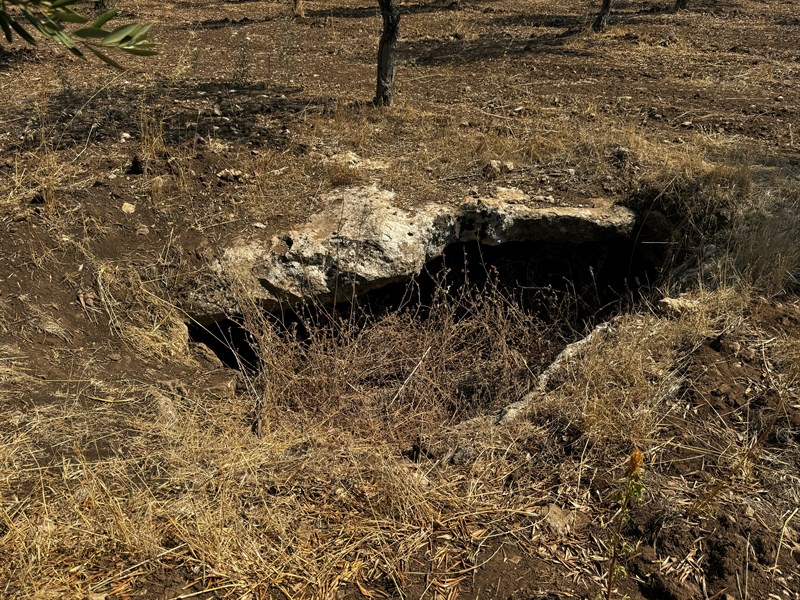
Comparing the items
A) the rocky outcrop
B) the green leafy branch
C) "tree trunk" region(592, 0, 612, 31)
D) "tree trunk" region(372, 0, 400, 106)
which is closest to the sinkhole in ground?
the rocky outcrop

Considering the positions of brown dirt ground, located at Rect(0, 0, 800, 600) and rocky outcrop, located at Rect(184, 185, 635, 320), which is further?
rocky outcrop, located at Rect(184, 185, 635, 320)

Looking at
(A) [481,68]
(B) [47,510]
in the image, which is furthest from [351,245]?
(A) [481,68]

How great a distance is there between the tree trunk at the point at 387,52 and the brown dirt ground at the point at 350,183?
0.18 m

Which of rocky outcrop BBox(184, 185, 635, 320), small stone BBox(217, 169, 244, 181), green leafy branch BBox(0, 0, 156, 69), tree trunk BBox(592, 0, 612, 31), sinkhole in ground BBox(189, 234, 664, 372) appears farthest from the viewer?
tree trunk BBox(592, 0, 612, 31)

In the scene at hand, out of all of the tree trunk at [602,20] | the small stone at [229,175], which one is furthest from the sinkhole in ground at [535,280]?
the tree trunk at [602,20]

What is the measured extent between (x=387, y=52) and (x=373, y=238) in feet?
7.43

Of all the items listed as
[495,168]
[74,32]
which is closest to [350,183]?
[495,168]

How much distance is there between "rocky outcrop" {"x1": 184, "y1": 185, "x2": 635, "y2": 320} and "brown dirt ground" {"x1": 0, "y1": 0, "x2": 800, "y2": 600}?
6.3 inches

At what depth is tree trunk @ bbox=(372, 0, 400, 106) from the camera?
580cm

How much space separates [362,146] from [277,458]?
3.10 m

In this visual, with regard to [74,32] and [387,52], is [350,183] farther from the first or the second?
[74,32]

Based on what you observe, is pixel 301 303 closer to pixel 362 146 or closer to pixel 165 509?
pixel 362 146

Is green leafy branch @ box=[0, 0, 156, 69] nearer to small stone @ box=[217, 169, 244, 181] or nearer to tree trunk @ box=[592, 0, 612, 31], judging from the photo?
A: small stone @ box=[217, 169, 244, 181]

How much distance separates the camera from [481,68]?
7688mm
